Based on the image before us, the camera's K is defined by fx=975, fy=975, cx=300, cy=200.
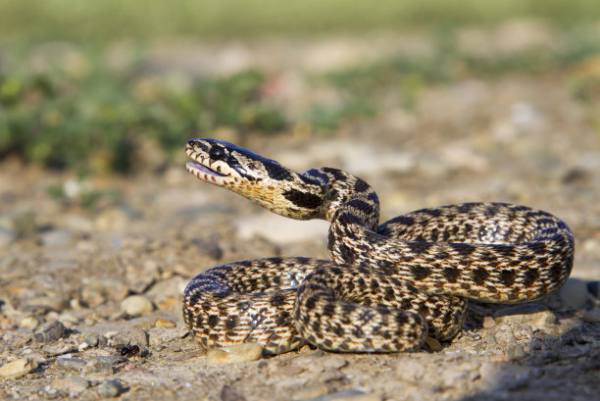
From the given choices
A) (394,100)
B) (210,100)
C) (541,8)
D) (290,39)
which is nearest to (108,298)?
(210,100)

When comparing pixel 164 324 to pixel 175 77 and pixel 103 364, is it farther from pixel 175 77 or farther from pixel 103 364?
pixel 175 77

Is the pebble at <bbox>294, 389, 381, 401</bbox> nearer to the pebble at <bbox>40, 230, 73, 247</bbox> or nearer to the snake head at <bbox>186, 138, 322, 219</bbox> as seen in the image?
the snake head at <bbox>186, 138, 322, 219</bbox>

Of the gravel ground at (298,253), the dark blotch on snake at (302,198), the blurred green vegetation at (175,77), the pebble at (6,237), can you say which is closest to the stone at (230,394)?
the gravel ground at (298,253)

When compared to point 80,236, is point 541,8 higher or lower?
higher

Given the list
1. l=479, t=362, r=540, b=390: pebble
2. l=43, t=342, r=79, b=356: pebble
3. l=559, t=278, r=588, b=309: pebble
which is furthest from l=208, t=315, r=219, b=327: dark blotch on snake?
l=559, t=278, r=588, b=309: pebble

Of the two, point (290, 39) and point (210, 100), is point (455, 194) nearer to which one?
point (210, 100)

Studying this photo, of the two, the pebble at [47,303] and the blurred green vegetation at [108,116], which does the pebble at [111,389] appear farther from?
the blurred green vegetation at [108,116]
